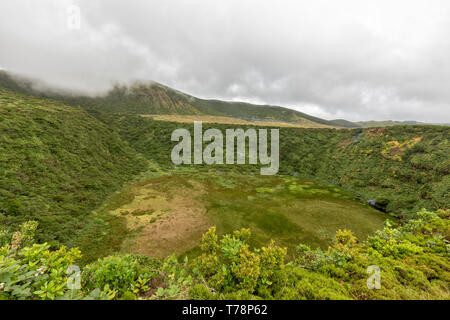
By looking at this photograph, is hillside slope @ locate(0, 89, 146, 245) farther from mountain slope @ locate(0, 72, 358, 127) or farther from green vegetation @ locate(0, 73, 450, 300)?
mountain slope @ locate(0, 72, 358, 127)

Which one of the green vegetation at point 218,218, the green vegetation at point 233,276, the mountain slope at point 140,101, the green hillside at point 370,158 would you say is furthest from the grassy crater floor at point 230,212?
the mountain slope at point 140,101

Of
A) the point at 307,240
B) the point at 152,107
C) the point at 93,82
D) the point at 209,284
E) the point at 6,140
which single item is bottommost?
the point at 307,240

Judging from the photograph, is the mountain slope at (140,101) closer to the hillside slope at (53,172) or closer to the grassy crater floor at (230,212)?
the hillside slope at (53,172)

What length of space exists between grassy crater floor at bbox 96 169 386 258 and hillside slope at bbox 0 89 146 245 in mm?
3306

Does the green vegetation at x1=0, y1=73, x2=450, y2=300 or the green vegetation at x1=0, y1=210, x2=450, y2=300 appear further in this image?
the green vegetation at x1=0, y1=73, x2=450, y2=300

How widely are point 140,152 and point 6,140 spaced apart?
25.9 m

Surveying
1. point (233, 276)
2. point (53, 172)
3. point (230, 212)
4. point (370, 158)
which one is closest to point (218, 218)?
point (230, 212)

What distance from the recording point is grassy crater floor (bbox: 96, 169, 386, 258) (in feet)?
48.7

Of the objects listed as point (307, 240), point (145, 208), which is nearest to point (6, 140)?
point (145, 208)

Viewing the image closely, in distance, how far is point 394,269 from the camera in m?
5.18

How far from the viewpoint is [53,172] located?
816 inches

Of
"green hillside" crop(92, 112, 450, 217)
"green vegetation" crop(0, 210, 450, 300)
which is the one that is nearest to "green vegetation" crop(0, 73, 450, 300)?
"green vegetation" crop(0, 210, 450, 300)
